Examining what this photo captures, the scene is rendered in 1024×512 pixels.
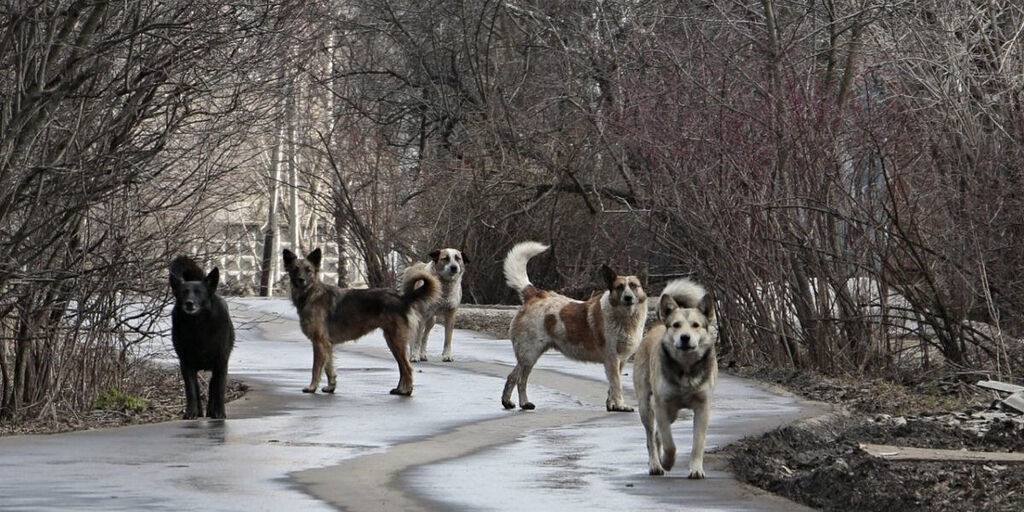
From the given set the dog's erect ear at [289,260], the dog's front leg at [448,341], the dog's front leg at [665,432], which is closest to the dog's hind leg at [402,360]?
the dog's erect ear at [289,260]

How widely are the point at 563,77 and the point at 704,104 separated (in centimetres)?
1187

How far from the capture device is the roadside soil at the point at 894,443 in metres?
10.9

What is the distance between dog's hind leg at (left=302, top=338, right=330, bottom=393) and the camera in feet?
63.4

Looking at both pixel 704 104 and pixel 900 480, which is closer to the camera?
pixel 900 480

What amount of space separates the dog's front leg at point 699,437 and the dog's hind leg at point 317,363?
7.52 meters

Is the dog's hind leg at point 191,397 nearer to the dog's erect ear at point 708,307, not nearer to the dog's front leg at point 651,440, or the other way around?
the dog's front leg at point 651,440

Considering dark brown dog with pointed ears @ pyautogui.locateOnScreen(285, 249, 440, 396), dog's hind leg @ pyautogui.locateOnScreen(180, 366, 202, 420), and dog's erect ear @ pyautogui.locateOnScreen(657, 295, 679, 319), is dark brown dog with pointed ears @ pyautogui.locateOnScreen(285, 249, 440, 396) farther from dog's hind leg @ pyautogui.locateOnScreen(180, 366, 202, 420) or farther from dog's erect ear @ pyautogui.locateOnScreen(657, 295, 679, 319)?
dog's erect ear @ pyautogui.locateOnScreen(657, 295, 679, 319)

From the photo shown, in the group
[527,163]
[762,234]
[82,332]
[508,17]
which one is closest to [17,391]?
[82,332]

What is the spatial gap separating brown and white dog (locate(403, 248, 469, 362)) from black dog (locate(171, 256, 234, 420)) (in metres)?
6.83

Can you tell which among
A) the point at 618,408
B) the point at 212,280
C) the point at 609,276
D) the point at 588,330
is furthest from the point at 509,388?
the point at 212,280

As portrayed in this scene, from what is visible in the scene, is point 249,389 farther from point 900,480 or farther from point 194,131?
point 900,480

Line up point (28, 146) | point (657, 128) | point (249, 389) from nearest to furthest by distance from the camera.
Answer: point (28, 146), point (249, 389), point (657, 128)

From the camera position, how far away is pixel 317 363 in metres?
19.4

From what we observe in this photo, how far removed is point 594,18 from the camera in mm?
33625
